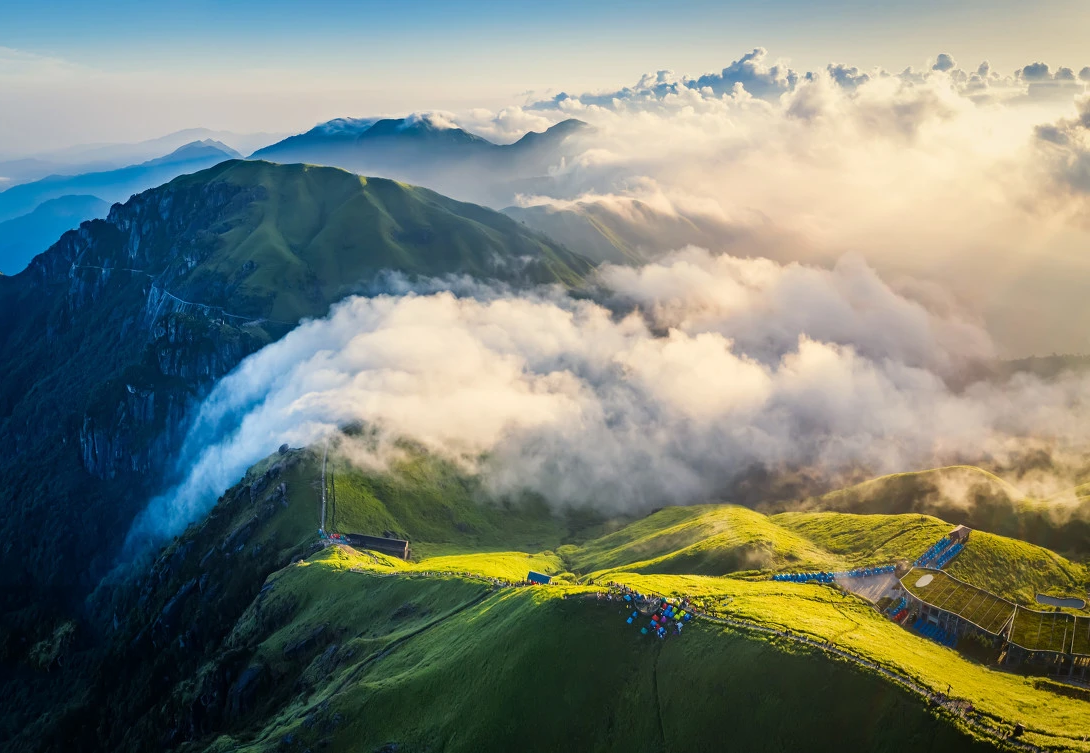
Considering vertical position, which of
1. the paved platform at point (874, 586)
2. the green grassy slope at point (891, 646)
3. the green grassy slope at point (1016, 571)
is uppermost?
the green grassy slope at point (891, 646)

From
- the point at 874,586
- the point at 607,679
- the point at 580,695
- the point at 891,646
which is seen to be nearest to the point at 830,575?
the point at 874,586

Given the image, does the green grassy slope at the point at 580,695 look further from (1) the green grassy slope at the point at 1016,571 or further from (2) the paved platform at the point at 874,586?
(1) the green grassy slope at the point at 1016,571

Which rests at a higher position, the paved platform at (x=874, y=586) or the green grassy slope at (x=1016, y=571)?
the paved platform at (x=874, y=586)

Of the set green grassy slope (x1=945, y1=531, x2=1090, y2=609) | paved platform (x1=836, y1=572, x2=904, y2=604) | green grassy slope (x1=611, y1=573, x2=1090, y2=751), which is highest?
green grassy slope (x1=611, y1=573, x2=1090, y2=751)

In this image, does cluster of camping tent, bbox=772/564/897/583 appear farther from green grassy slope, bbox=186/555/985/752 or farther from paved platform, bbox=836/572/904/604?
green grassy slope, bbox=186/555/985/752

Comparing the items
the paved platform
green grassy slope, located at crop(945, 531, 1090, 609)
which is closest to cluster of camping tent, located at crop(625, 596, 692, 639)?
the paved platform

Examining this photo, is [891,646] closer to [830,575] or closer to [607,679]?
[607,679]

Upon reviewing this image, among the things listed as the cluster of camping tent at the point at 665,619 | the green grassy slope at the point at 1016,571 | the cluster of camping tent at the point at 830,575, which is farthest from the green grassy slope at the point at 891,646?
the green grassy slope at the point at 1016,571

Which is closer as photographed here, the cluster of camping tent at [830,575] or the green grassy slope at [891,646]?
the green grassy slope at [891,646]
